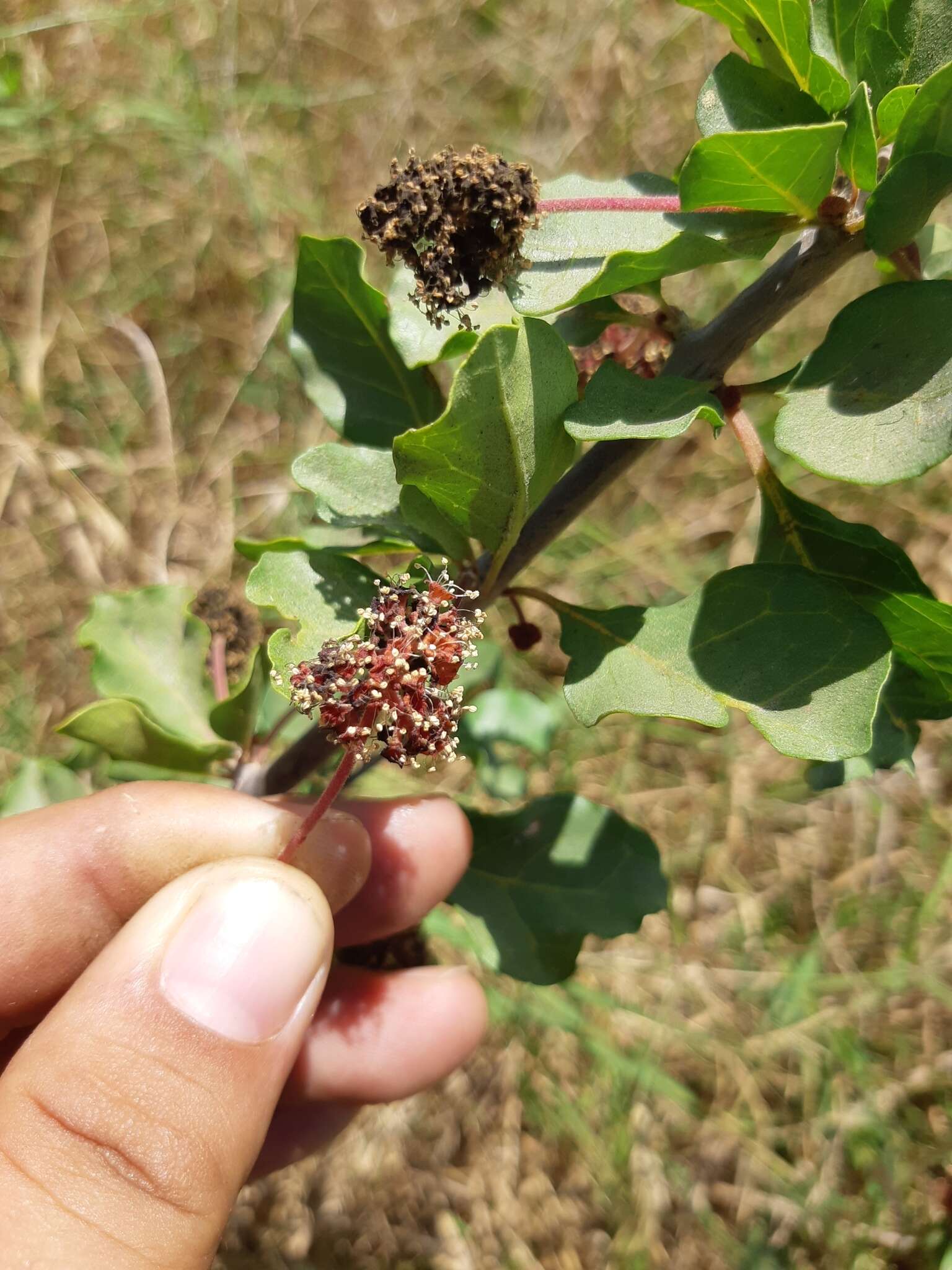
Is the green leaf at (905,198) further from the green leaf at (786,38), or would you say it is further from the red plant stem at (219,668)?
the red plant stem at (219,668)

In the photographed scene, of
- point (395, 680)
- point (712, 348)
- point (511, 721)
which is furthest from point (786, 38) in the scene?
point (511, 721)

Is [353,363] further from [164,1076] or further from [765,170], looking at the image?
[164,1076]

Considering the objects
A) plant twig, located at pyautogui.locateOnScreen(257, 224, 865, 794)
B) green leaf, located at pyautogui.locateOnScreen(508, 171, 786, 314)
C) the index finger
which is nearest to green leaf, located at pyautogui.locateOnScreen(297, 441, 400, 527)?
plant twig, located at pyautogui.locateOnScreen(257, 224, 865, 794)

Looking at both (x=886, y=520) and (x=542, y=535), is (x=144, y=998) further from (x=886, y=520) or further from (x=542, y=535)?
(x=886, y=520)

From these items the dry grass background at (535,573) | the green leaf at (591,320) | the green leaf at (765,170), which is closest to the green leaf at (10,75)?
the dry grass background at (535,573)

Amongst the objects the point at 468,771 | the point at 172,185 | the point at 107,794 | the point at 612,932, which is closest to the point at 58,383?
the point at 172,185
